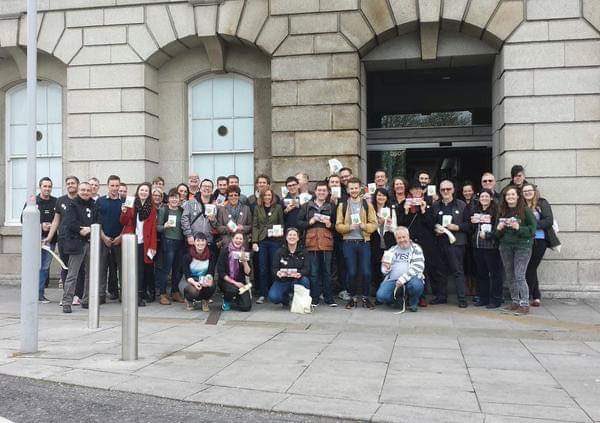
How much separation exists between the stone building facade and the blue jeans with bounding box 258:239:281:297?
6.72ft

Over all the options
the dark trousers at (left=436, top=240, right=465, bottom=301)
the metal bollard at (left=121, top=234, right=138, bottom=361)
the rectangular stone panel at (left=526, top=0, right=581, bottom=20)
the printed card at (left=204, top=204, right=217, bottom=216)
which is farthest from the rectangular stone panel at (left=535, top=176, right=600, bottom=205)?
the metal bollard at (left=121, top=234, right=138, bottom=361)

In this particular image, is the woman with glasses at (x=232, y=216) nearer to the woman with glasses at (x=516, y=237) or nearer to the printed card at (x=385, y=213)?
the printed card at (x=385, y=213)

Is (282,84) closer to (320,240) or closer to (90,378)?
(320,240)

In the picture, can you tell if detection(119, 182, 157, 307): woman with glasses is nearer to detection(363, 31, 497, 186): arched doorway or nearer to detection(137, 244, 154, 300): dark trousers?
detection(137, 244, 154, 300): dark trousers

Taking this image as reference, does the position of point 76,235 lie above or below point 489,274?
above

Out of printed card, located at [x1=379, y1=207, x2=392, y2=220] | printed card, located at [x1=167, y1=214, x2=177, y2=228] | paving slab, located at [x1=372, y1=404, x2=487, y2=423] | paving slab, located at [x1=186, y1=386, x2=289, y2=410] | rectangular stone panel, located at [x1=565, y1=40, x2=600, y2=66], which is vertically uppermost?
rectangular stone panel, located at [x1=565, y1=40, x2=600, y2=66]

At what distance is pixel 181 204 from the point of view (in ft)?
33.1

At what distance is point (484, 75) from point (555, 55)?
2998 mm

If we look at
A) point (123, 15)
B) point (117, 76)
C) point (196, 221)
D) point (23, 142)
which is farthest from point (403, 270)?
point (23, 142)

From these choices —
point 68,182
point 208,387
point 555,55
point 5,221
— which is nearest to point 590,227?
point 555,55

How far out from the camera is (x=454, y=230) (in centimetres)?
916

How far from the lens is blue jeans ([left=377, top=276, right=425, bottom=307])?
873 centimetres

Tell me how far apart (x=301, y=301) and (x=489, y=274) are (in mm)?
3198

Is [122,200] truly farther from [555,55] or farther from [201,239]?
[555,55]
